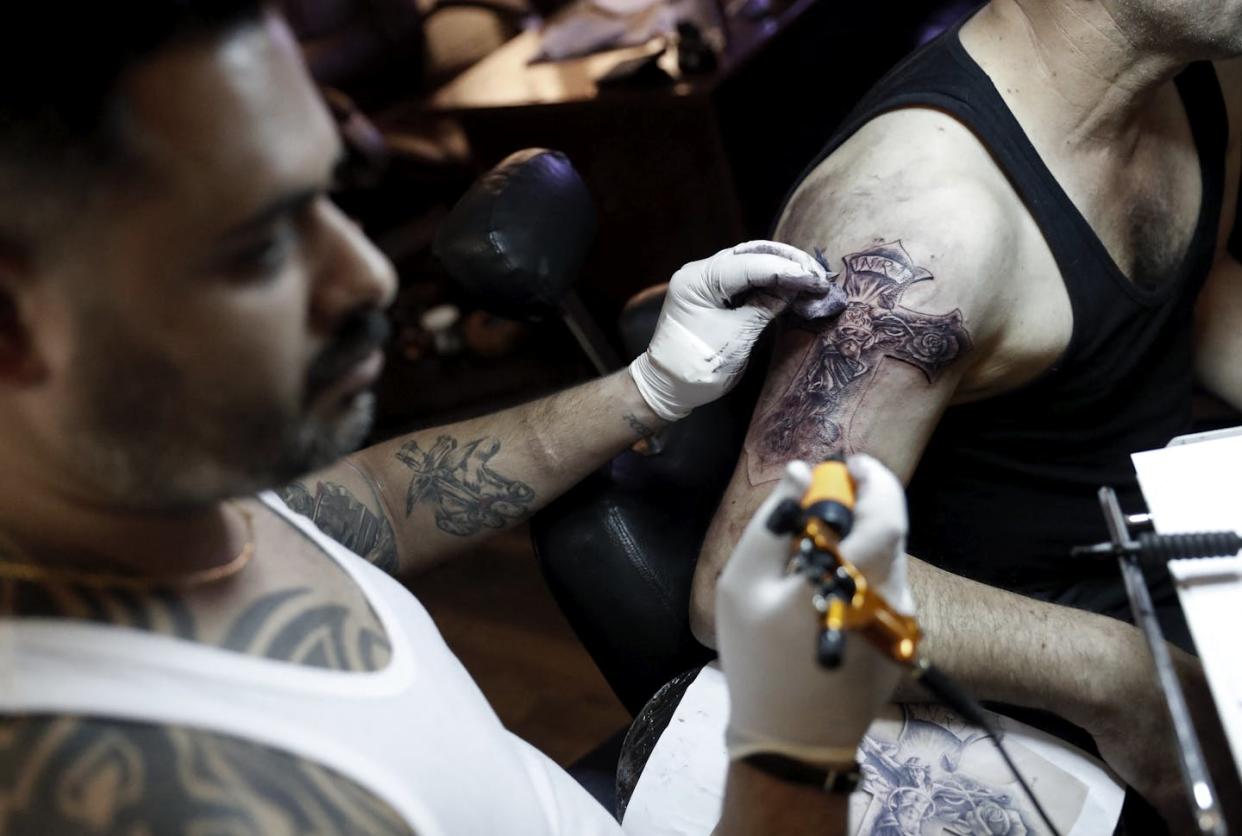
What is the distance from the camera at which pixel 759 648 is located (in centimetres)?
75

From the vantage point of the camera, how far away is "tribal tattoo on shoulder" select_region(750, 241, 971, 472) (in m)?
1.08

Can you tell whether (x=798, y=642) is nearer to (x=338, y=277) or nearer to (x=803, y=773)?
(x=803, y=773)

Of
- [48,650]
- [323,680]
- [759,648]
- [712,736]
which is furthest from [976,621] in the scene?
[48,650]

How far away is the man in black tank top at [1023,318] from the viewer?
1.09 metres

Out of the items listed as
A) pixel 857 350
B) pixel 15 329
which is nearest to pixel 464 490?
pixel 857 350

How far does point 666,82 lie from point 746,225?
1.36 ft

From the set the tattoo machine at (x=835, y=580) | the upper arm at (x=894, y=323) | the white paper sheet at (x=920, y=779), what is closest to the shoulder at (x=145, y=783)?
the tattoo machine at (x=835, y=580)

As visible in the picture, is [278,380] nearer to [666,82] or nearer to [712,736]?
[712,736]

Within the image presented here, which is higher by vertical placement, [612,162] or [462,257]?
[462,257]

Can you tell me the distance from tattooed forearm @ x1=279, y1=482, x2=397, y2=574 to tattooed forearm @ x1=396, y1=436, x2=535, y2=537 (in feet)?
0.19

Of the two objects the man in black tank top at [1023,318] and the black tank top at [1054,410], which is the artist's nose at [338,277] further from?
the black tank top at [1054,410]

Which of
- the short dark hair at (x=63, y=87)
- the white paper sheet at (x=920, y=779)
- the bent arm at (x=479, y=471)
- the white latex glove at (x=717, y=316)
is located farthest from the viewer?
the bent arm at (x=479, y=471)

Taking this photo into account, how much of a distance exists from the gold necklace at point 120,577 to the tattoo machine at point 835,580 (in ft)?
1.29

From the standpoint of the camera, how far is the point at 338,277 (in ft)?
2.26
